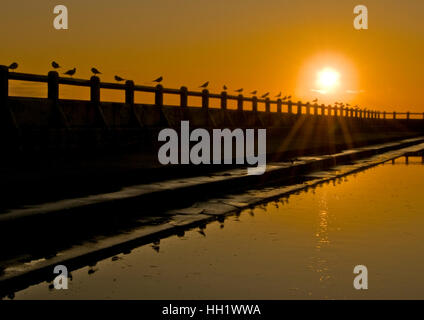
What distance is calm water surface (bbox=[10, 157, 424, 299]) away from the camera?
20.0 feet

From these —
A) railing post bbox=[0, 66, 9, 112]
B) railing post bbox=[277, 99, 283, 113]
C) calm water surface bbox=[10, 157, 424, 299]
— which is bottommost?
calm water surface bbox=[10, 157, 424, 299]

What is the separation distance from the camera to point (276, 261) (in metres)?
7.42

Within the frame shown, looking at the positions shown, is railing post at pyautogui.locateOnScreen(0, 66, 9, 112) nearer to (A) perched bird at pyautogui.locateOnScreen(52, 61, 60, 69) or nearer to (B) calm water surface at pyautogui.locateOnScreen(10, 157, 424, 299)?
(A) perched bird at pyautogui.locateOnScreen(52, 61, 60, 69)

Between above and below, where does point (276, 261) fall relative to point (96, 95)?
below

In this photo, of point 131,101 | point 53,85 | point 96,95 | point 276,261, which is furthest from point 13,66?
point 276,261

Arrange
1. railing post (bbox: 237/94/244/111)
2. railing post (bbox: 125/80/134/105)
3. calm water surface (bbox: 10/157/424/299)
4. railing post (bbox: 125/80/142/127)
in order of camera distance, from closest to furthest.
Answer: calm water surface (bbox: 10/157/424/299), railing post (bbox: 125/80/134/105), railing post (bbox: 125/80/142/127), railing post (bbox: 237/94/244/111)

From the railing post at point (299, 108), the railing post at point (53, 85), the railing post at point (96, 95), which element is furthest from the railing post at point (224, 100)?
the railing post at point (299, 108)

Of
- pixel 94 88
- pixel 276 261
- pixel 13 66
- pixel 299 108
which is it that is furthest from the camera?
pixel 299 108

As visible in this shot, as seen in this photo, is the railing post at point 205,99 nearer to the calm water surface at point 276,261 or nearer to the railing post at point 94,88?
the railing post at point 94,88

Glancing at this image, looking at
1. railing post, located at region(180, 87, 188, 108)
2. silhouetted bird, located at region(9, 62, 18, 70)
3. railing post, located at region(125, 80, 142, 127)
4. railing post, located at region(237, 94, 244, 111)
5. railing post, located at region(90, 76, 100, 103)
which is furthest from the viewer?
railing post, located at region(237, 94, 244, 111)

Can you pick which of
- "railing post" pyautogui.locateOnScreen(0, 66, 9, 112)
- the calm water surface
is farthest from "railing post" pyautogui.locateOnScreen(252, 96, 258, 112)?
the calm water surface

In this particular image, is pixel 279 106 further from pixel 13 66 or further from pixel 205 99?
pixel 13 66

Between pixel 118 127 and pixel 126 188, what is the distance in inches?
435
